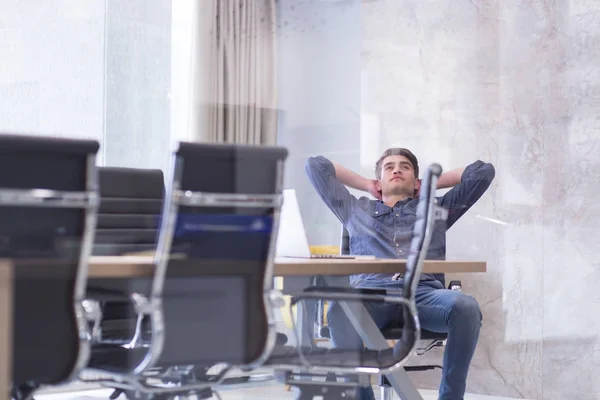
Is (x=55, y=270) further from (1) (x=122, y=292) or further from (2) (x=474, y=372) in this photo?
(2) (x=474, y=372)

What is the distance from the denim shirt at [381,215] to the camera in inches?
141

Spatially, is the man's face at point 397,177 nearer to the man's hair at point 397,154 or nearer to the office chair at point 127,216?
the man's hair at point 397,154

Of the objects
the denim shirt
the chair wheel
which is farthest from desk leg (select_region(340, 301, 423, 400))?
the chair wheel

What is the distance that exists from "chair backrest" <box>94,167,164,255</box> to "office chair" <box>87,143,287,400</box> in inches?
35.0

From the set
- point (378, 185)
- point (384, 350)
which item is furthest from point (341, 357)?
point (378, 185)

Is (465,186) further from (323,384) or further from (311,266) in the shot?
(311,266)

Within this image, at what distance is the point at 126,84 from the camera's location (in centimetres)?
405

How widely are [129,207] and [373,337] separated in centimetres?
119

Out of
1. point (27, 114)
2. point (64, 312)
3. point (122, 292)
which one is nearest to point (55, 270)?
point (64, 312)

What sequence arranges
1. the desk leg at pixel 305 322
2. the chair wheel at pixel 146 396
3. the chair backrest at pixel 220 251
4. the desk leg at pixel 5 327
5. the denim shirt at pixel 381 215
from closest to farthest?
the desk leg at pixel 5 327 < the chair backrest at pixel 220 251 < the chair wheel at pixel 146 396 < the desk leg at pixel 305 322 < the denim shirt at pixel 381 215

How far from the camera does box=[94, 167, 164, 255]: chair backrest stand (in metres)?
3.68

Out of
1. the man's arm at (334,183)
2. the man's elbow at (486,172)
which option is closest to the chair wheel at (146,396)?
the man's arm at (334,183)

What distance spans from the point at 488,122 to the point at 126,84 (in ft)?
6.61

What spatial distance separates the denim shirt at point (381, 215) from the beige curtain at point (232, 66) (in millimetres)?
410
